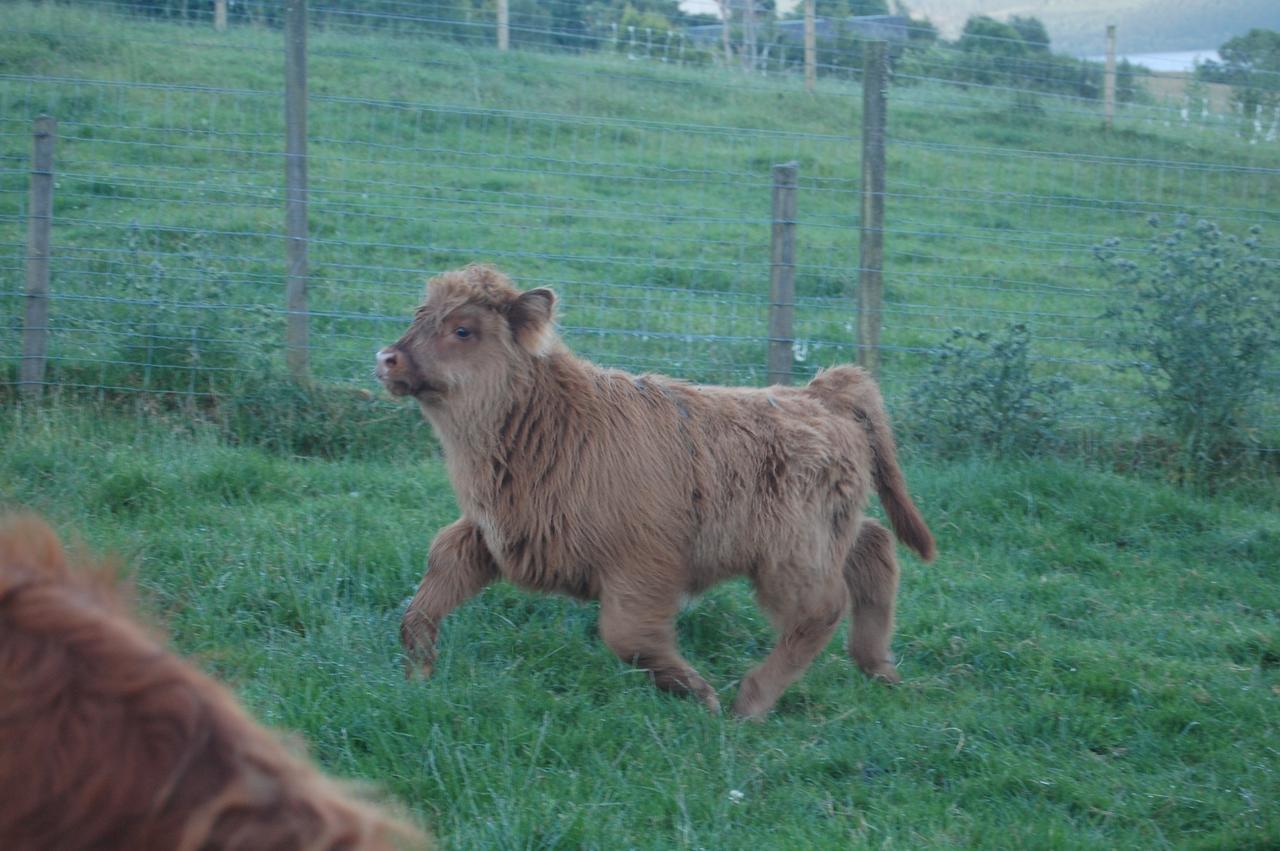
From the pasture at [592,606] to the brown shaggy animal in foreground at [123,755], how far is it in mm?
2202

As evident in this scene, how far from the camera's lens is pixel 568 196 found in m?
10.6

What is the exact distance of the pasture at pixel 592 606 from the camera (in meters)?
3.97

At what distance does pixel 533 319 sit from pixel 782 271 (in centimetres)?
293

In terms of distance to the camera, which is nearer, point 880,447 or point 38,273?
point 880,447

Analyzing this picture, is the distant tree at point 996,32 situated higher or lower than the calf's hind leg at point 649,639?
higher

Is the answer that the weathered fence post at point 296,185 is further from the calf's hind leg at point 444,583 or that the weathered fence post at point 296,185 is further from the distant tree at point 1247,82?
the distant tree at point 1247,82

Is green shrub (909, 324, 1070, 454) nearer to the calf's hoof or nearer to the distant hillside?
the calf's hoof

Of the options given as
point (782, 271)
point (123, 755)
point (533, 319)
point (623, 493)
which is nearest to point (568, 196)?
point (782, 271)

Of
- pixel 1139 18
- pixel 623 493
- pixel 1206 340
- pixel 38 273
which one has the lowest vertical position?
pixel 623 493

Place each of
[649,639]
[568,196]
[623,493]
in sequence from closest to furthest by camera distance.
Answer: [649,639] < [623,493] < [568,196]

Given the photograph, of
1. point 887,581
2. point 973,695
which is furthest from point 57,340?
point 973,695

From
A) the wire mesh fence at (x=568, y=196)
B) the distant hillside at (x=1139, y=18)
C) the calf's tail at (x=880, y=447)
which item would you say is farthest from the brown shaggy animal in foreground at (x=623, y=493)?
the distant hillside at (x=1139, y=18)

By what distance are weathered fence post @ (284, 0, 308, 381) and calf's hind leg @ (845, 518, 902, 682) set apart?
387 cm

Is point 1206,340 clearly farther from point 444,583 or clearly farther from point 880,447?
point 444,583
